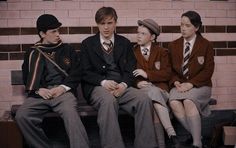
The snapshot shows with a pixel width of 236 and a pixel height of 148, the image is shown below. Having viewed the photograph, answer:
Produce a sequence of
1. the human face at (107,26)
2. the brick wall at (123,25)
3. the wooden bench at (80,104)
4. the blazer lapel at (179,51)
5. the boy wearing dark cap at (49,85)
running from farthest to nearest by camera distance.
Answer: the brick wall at (123,25)
the blazer lapel at (179,51)
the human face at (107,26)
the wooden bench at (80,104)
the boy wearing dark cap at (49,85)

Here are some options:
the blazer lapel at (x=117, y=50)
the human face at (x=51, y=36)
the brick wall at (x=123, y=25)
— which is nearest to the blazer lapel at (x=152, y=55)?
the blazer lapel at (x=117, y=50)

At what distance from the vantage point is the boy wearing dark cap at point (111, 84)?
4273mm

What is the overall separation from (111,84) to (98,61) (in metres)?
0.35

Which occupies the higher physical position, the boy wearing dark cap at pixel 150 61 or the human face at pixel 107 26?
the human face at pixel 107 26

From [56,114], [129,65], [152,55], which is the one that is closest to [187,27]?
[152,55]

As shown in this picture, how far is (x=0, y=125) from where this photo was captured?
13.9 ft

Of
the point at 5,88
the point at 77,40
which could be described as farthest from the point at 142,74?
the point at 5,88

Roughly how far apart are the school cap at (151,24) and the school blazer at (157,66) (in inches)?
7.5

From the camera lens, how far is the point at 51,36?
182 inches

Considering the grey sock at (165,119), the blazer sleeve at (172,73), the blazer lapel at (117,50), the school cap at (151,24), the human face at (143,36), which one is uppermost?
the school cap at (151,24)

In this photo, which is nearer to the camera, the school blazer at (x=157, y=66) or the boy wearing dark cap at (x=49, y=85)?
the boy wearing dark cap at (x=49, y=85)

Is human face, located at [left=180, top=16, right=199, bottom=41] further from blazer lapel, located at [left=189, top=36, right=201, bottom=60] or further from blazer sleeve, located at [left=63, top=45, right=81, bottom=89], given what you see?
blazer sleeve, located at [left=63, top=45, right=81, bottom=89]

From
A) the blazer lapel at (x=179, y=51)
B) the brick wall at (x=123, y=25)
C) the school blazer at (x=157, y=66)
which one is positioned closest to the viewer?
the school blazer at (x=157, y=66)

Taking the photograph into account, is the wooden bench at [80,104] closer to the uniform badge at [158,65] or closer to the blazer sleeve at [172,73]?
the blazer sleeve at [172,73]
